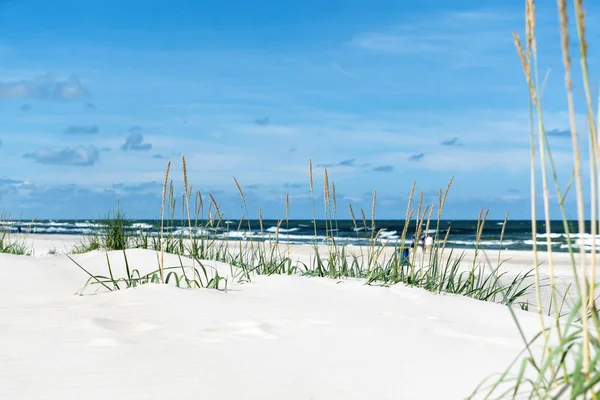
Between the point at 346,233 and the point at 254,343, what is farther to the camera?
the point at 346,233

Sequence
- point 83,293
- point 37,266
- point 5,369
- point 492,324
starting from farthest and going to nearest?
point 37,266
point 83,293
point 492,324
point 5,369

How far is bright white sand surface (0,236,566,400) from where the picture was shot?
7.63 ft

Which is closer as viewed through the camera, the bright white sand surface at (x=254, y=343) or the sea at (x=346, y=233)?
the bright white sand surface at (x=254, y=343)

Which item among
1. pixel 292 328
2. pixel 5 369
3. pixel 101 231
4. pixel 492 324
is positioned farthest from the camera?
pixel 101 231

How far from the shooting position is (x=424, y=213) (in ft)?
16.2

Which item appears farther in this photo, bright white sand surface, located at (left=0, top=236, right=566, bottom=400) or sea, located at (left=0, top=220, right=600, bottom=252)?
sea, located at (left=0, top=220, right=600, bottom=252)

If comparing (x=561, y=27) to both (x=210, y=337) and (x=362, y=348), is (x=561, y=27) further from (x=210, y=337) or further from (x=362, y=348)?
(x=210, y=337)

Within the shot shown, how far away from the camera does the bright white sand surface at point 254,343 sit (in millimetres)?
2326

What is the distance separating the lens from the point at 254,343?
288cm

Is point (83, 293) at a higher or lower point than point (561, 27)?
lower

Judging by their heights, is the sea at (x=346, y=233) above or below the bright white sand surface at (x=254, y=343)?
above

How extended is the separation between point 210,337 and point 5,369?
86 centimetres

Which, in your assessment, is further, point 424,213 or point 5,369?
point 424,213

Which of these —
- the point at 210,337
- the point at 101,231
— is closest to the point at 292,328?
the point at 210,337
